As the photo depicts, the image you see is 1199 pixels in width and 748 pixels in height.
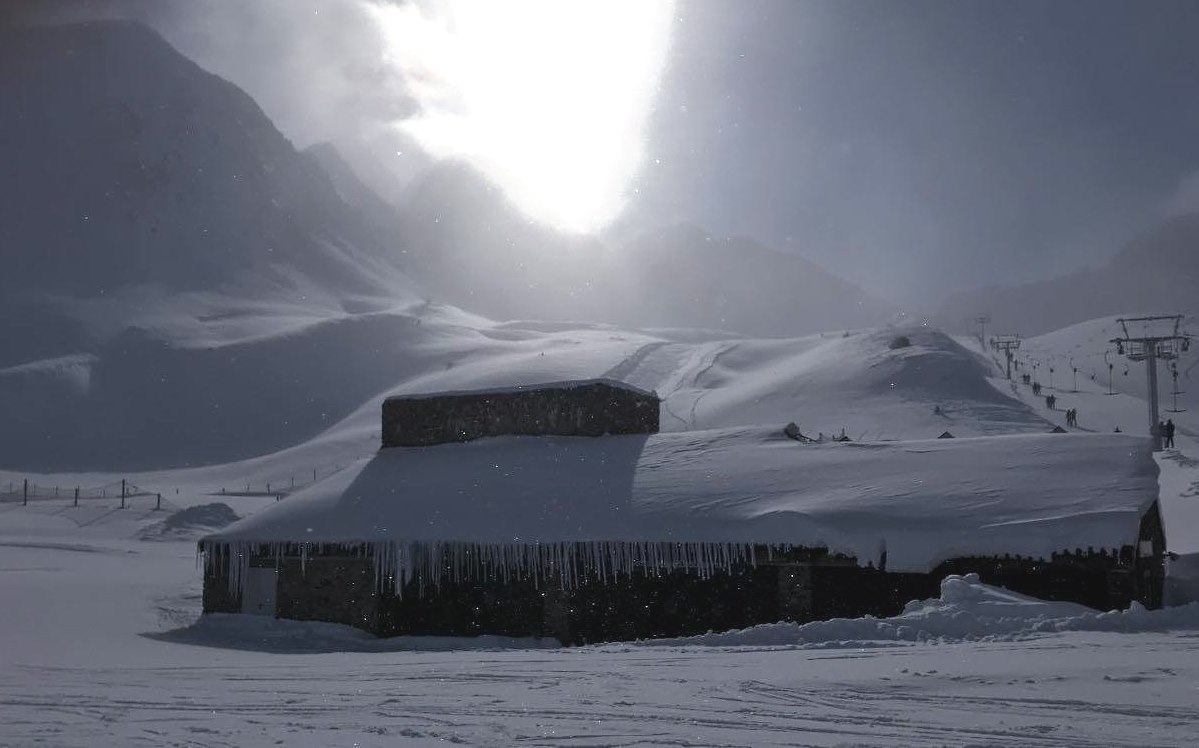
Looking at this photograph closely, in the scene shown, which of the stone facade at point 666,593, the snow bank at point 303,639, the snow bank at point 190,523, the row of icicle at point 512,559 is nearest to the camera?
the stone facade at point 666,593

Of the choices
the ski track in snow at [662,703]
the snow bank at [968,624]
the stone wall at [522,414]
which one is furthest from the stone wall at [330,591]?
the snow bank at [968,624]

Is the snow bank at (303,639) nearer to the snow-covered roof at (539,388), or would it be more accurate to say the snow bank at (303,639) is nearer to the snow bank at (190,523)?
the snow-covered roof at (539,388)

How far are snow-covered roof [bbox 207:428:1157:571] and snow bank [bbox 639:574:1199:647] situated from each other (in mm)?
1979

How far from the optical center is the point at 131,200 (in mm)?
158500

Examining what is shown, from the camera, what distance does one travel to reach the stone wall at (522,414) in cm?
2517

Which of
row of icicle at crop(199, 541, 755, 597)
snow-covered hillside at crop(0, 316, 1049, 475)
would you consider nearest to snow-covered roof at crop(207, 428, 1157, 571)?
row of icicle at crop(199, 541, 755, 597)

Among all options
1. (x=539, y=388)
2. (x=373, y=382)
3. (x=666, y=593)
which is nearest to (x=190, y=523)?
(x=539, y=388)

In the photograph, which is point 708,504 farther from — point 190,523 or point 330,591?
point 190,523

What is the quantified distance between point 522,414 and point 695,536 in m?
8.65

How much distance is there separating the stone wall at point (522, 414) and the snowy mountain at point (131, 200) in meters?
96.8

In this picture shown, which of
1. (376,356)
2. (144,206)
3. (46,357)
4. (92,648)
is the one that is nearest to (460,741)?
(92,648)

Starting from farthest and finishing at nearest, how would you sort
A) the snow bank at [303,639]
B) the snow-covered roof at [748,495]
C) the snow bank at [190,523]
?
the snow bank at [190,523] → the snow bank at [303,639] → the snow-covered roof at [748,495]

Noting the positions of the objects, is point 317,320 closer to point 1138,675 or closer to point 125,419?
point 125,419

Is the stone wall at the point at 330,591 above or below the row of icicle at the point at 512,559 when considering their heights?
below
